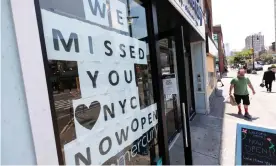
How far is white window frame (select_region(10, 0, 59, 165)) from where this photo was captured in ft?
3.73

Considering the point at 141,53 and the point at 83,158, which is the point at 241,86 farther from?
the point at 83,158

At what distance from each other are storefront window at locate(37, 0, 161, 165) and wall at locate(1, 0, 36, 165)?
10.3 inches

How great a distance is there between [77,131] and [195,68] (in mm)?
7230

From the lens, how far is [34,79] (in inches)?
47.0

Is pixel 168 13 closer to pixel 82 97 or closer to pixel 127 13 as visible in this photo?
pixel 127 13

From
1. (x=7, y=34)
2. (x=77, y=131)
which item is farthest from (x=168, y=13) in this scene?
(x=7, y=34)

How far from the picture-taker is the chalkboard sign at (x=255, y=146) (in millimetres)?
2498

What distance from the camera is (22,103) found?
1119mm

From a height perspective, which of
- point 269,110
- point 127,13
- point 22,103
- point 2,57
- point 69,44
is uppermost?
point 127,13

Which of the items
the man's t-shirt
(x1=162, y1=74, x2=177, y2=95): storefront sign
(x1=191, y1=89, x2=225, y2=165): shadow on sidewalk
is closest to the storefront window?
(x1=162, y1=74, x2=177, y2=95): storefront sign

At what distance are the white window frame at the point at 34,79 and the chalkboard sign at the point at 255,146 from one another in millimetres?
2308

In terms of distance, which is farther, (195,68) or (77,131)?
(195,68)

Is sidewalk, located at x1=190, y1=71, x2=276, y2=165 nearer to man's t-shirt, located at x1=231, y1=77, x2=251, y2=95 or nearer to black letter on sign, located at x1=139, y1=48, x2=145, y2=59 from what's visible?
man's t-shirt, located at x1=231, y1=77, x2=251, y2=95

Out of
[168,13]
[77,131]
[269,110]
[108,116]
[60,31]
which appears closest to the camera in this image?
[60,31]
